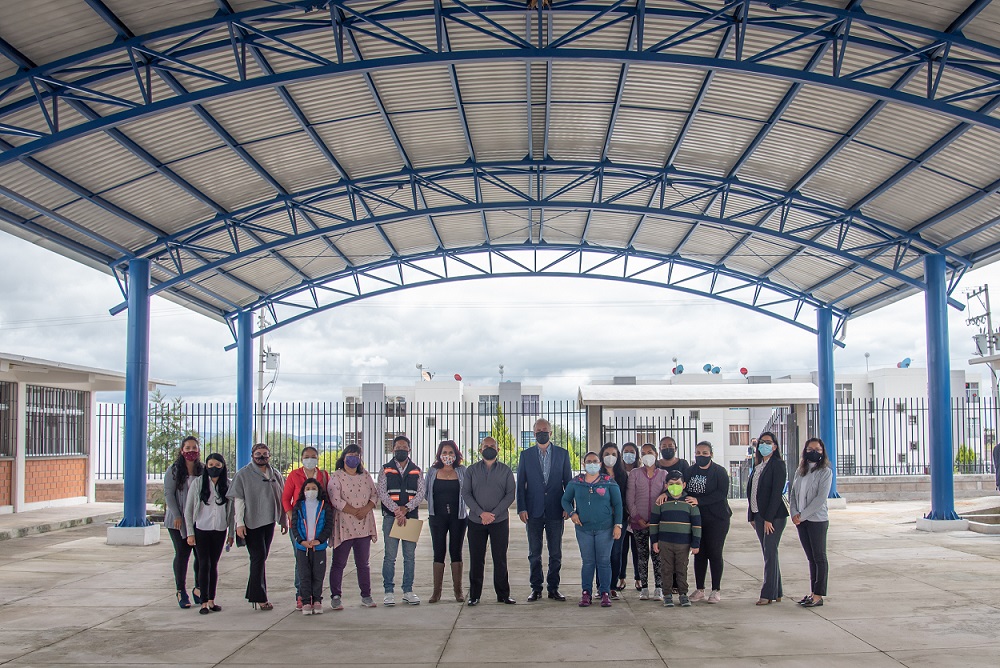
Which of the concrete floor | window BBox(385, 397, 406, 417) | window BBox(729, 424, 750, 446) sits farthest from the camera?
window BBox(729, 424, 750, 446)

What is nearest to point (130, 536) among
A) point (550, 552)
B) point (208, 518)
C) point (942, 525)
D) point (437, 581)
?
point (208, 518)

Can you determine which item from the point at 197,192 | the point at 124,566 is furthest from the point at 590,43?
the point at 124,566

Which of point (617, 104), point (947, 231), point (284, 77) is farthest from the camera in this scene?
point (947, 231)

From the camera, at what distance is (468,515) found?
9094mm

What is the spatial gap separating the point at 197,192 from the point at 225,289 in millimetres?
6440

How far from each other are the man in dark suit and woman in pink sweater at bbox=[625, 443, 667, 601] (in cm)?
68

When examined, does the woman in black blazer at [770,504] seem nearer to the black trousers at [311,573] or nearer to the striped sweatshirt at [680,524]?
the striped sweatshirt at [680,524]

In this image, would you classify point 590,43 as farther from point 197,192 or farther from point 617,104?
point 197,192

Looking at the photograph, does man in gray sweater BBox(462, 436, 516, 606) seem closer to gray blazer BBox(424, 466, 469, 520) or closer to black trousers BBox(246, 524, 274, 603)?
gray blazer BBox(424, 466, 469, 520)

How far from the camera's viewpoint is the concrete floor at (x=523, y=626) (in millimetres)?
6867

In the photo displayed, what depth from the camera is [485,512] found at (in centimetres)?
891

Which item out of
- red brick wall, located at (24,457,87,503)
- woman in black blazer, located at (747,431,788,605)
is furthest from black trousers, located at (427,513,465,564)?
red brick wall, located at (24,457,87,503)

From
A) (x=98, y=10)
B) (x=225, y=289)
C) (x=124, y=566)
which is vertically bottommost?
(x=124, y=566)

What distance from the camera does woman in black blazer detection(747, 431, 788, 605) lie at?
28.8ft
